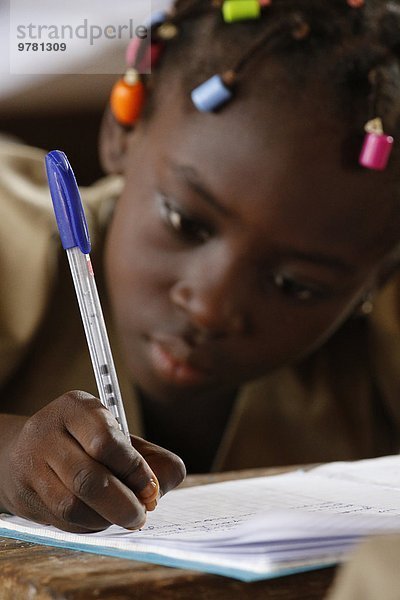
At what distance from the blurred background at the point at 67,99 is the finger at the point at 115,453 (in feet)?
3.18

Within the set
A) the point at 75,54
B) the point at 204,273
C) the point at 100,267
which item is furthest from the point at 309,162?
the point at 75,54

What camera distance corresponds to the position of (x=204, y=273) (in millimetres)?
712

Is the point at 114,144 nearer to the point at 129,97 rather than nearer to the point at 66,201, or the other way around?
the point at 129,97

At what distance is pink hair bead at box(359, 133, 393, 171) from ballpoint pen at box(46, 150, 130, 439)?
0.31 meters

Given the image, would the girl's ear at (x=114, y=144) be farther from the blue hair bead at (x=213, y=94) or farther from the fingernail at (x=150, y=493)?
the fingernail at (x=150, y=493)

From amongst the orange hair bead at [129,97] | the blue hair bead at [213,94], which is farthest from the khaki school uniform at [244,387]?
the blue hair bead at [213,94]

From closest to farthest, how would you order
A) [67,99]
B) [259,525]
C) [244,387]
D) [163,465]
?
[259,525] < [163,465] < [244,387] < [67,99]

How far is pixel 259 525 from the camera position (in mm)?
327

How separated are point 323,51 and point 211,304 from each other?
8.6 inches

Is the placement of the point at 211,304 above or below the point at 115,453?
below

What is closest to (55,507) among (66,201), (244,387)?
(66,201)

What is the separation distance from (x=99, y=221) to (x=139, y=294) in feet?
0.60

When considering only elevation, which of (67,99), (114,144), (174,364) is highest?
(114,144)

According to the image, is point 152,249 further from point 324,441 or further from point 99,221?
point 324,441
